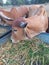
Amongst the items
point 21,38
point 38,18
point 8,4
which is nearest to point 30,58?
point 21,38

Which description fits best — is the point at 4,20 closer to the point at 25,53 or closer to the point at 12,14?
the point at 12,14

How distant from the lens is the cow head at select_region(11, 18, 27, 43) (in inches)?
86.7

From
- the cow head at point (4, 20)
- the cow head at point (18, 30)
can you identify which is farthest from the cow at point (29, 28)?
the cow head at point (4, 20)

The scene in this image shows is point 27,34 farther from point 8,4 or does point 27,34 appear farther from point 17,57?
point 8,4

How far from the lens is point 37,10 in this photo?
246cm

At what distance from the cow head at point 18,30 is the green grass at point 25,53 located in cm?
5

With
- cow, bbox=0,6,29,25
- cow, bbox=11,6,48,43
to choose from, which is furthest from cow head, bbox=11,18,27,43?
cow, bbox=0,6,29,25

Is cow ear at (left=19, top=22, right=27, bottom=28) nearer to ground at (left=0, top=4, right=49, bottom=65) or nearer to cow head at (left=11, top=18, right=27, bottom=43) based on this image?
cow head at (left=11, top=18, right=27, bottom=43)

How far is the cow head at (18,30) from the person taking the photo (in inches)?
86.7

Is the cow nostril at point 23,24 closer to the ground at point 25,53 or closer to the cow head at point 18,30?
the cow head at point 18,30

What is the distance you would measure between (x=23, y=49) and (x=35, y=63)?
18 cm

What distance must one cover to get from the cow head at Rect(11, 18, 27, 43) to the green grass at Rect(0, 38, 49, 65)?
48 millimetres

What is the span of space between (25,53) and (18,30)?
20 centimetres

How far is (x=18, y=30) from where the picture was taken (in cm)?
223
